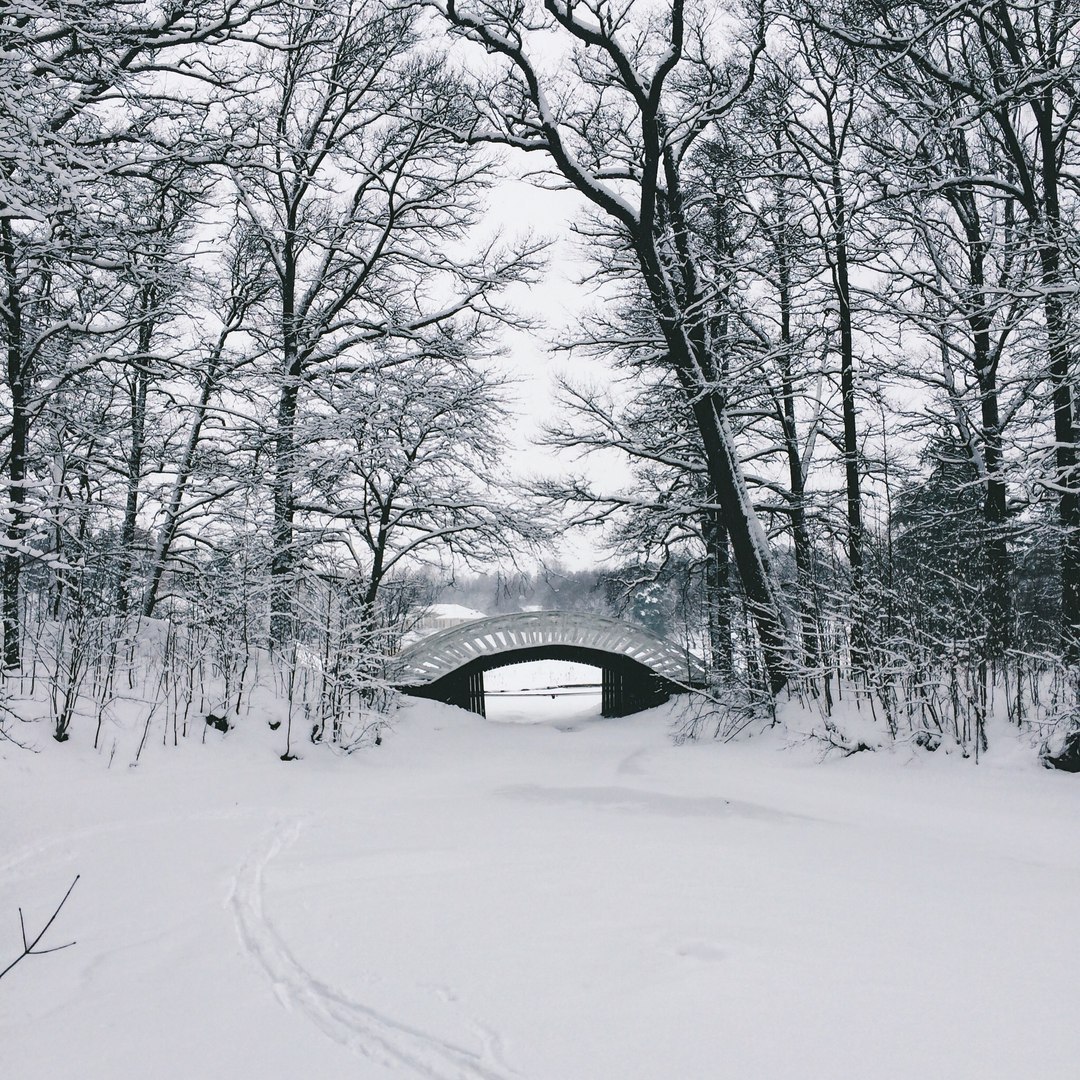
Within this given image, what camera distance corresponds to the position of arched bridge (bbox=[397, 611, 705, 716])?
1738 centimetres

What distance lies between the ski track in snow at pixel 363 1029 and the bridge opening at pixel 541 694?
12458 mm

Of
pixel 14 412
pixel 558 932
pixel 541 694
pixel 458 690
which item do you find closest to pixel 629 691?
pixel 458 690

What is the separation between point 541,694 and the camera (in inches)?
1162

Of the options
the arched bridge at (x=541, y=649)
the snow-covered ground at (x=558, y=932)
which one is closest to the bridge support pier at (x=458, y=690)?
the arched bridge at (x=541, y=649)

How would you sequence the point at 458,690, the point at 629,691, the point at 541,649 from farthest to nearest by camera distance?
the point at 629,691 → the point at 458,690 → the point at 541,649

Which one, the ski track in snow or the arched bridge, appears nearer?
the ski track in snow

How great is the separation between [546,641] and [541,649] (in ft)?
2.40

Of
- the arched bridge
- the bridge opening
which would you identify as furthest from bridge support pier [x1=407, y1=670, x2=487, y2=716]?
the bridge opening

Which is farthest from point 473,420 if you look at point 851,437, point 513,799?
point 513,799

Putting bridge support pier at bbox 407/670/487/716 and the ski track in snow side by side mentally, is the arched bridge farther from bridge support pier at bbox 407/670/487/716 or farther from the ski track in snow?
the ski track in snow

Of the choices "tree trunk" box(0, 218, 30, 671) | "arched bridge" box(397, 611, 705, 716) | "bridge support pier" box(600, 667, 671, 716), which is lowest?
"bridge support pier" box(600, 667, 671, 716)

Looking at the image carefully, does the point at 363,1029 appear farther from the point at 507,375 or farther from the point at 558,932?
the point at 507,375

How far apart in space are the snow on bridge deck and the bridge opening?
1634 millimetres

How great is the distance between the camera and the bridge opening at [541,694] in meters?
25.2
